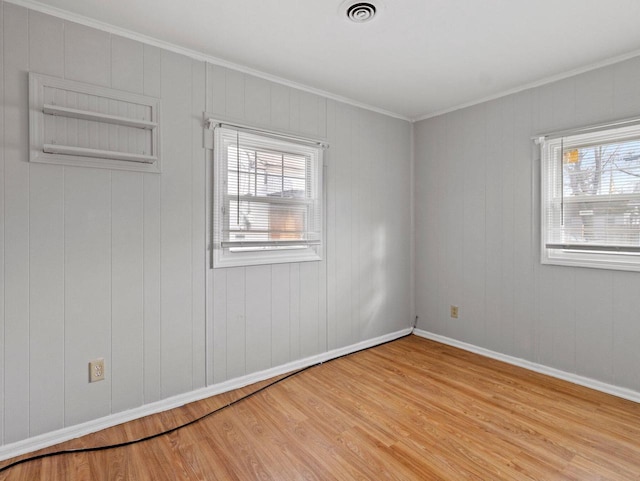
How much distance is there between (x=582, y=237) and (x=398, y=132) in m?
2.05

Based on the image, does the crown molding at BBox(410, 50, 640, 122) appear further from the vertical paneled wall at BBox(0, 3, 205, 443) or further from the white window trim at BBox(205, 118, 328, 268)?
the vertical paneled wall at BBox(0, 3, 205, 443)

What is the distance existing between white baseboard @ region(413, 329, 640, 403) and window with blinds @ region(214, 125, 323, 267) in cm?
174

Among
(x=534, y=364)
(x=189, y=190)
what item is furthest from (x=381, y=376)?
(x=189, y=190)

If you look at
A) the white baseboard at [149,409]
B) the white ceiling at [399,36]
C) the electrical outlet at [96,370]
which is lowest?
the white baseboard at [149,409]

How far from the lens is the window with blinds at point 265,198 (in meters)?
2.78

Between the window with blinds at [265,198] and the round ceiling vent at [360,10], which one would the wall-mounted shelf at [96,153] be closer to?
the window with blinds at [265,198]

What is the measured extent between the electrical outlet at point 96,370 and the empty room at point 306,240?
0.04 feet

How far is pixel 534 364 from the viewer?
10.5ft

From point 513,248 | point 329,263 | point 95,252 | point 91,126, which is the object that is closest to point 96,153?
point 91,126

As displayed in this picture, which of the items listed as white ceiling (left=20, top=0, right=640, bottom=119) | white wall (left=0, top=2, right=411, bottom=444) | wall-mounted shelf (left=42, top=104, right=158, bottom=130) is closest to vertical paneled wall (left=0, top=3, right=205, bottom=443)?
Answer: white wall (left=0, top=2, right=411, bottom=444)

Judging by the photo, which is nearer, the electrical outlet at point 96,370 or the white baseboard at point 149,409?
the white baseboard at point 149,409

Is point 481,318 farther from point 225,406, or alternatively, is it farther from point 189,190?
point 189,190

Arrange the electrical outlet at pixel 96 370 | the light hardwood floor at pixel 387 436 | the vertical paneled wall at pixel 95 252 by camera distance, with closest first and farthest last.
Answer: the light hardwood floor at pixel 387 436, the vertical paneled wall at pixel 95 252, the electrical outlet at pixel 96 370

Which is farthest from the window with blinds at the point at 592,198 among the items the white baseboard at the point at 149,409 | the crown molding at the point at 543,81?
the white baseboard at the point at 149,409
